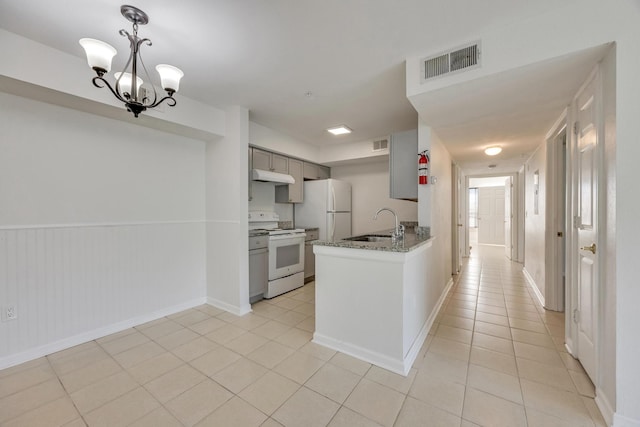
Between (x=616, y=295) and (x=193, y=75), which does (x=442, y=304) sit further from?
(x=193, y=75)

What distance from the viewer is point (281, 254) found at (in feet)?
12.2

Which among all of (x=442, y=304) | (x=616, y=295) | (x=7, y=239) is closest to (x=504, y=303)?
(x=442, y=304)

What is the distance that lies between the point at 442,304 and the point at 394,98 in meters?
2.62

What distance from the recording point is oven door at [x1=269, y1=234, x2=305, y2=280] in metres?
3.57

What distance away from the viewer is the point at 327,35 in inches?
69.7

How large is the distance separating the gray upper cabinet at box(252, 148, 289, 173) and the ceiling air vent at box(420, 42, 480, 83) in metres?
2.41

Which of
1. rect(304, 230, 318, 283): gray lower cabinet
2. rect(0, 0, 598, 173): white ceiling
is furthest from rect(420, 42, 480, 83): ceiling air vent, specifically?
rect(304, 230, 318, 283): gray lower cabinet

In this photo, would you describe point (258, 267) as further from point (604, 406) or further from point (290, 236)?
point (604, 406)

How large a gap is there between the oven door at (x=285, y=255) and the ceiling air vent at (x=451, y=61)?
2622mm

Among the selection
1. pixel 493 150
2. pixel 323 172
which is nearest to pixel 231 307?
pixel 323 172

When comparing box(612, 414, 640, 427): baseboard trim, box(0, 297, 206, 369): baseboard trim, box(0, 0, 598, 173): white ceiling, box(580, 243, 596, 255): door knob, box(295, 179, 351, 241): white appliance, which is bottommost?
box(0, 297, 206, 369): baseboard trim

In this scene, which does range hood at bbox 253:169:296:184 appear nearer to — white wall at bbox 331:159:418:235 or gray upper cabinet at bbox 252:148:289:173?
gray upper cabinet at bbox 252:148:289:173

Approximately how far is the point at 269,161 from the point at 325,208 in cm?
125

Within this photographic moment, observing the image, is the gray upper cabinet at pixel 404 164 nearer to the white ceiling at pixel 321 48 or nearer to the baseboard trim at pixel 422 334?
the white ceiling at pixel 321 48
